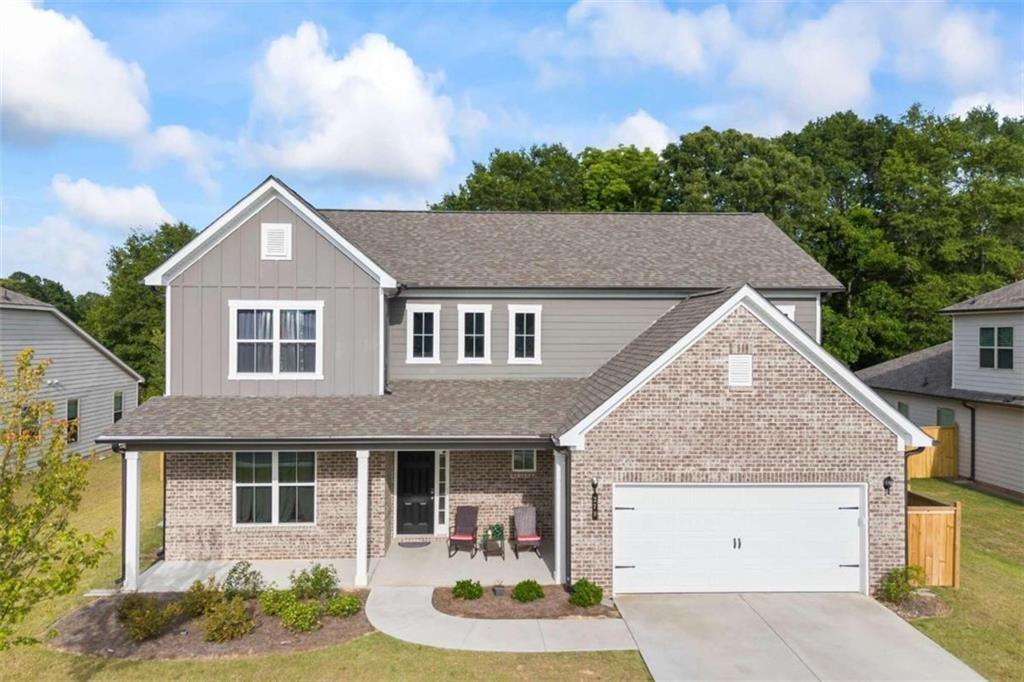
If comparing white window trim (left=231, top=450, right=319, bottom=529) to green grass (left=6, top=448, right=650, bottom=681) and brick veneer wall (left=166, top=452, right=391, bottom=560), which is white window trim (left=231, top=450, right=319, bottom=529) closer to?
brick veneer wall (left=166, top=452, right=391, bottom=560)

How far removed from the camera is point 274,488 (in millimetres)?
15125

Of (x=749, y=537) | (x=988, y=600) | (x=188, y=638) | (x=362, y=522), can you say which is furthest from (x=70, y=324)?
(x=988, y=600)

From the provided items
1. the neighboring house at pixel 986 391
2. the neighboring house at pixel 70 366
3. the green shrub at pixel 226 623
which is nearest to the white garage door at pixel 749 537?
the green shrub at pixel 226 623

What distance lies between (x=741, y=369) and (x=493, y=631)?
6632 mm

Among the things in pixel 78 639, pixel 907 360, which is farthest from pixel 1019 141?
pixel 78 639

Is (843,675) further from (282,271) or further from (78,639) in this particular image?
(282,271)

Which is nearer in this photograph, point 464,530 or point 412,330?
point 464,530

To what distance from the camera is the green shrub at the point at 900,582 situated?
12.4 metres

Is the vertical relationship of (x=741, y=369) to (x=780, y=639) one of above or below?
above

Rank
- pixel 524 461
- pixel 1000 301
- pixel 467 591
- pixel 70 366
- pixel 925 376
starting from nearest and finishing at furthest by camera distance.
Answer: pixel 467 591 → pixel 524 461 → pixel 1000 301 → pixel 925 376 → pixel 70 366

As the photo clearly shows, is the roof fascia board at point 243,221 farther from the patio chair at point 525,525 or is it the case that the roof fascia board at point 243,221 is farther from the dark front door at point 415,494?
the patio chair at point 525,525

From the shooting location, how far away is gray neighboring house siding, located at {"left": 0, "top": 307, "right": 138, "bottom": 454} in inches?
976

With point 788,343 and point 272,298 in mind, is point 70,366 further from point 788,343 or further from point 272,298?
point 788,343

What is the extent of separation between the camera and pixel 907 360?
3105cm
